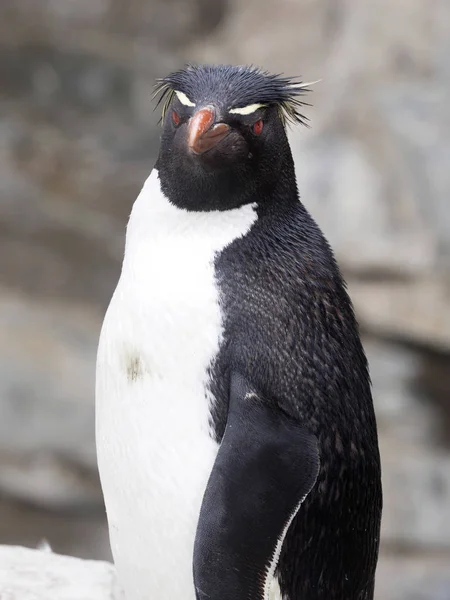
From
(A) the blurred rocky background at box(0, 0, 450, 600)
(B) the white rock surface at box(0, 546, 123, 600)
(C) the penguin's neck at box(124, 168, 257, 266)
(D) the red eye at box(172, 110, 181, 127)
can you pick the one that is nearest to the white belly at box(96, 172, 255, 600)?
(C) the penguin's neck at box(124, 168, 257, 266)

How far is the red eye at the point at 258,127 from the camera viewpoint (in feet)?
4.79

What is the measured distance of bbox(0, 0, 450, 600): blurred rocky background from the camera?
13.0 ft

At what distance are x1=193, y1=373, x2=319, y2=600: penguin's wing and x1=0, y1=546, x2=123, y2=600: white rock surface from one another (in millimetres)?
533

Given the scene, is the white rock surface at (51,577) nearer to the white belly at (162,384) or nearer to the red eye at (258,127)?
the white belly at (162,384)

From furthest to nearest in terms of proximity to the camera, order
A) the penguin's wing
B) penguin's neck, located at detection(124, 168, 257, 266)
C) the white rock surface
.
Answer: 1. the white rock surface
2. penguin's neck, located at detection(124, 168, 257, 266)
3. the penguin's wing

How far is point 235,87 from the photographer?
4.82ft

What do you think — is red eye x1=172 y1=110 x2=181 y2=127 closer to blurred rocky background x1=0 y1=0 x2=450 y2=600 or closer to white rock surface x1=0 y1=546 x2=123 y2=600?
white rock surface x1=0 y1=546 x2=123 y2=600

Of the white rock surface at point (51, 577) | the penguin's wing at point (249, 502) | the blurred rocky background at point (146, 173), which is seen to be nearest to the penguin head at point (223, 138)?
the penguin's wing at point (249, 502)

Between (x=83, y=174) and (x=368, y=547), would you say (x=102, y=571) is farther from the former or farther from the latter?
(x=83, y=174)

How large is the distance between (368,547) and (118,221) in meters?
3.59

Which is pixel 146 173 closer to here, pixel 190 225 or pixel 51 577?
pixel 51 577

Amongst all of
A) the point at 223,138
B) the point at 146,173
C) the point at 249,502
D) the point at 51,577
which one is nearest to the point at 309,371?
the point at 249,502

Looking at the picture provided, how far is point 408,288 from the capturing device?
3957 mm

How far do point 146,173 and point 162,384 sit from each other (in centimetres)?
370
